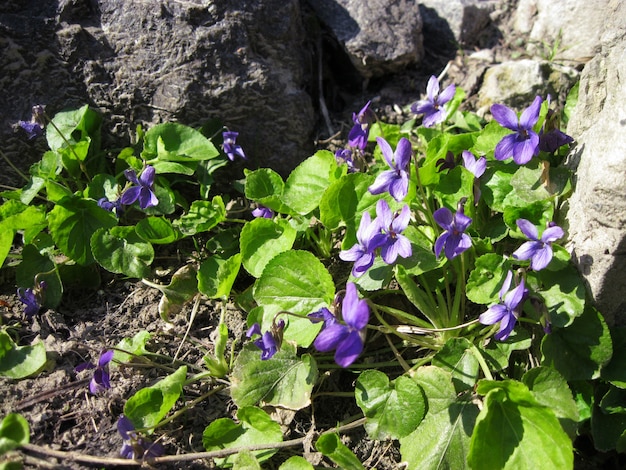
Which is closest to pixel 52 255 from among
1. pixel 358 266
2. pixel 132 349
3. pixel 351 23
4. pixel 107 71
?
pixel 132 349

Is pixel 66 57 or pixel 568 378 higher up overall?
pixel 66 57

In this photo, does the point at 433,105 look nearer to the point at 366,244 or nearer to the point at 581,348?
the point at 366,244

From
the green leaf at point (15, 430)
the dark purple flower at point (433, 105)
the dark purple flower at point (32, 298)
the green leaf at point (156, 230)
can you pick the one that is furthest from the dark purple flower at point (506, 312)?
the dark purple flower at point (32, 298)

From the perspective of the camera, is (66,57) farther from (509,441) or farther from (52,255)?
(509,441)

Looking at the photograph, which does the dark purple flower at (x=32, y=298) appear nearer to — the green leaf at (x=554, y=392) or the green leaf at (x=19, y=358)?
the green leaf at (x=19, y=358)

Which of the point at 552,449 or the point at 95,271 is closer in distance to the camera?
the point at 552,449

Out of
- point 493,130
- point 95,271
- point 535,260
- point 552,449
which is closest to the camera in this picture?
point 552,449

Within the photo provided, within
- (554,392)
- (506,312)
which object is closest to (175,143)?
(506,312)
